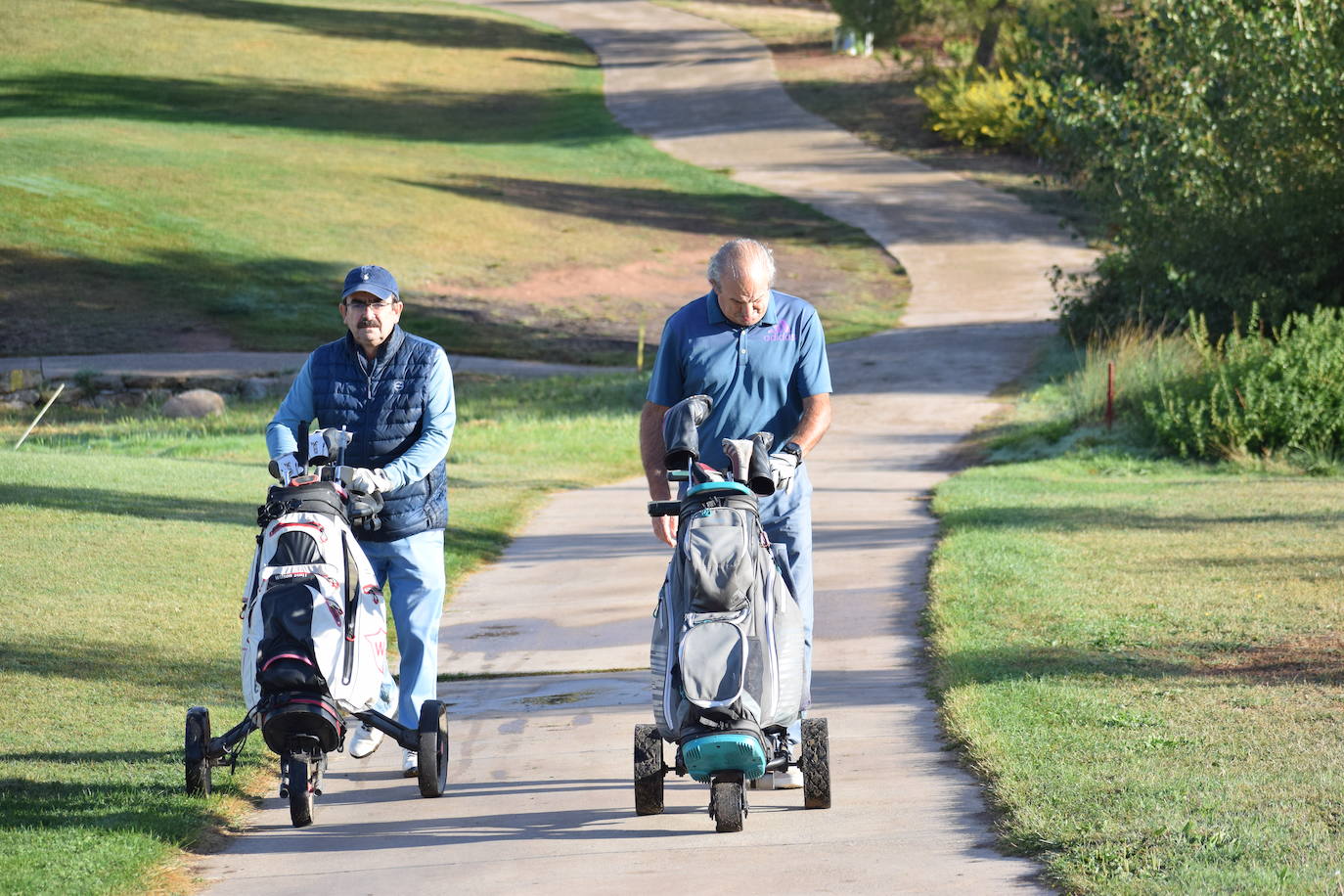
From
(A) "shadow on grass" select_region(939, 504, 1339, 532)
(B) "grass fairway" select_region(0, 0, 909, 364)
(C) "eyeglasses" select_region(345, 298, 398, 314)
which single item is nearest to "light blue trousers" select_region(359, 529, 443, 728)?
(C) "eyeglasses" select_region(345, 298, 398, 314)

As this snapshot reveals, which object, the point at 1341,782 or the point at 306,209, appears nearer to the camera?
the point at 1341,782

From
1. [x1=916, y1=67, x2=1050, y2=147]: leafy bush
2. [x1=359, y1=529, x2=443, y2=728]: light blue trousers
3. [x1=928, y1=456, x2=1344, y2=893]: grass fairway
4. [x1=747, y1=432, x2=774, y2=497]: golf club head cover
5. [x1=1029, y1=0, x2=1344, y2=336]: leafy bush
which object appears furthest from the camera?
[x1=916, y1=67, x2=1050, y2=147]: leafy bush

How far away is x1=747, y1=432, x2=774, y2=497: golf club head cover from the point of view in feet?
18.6

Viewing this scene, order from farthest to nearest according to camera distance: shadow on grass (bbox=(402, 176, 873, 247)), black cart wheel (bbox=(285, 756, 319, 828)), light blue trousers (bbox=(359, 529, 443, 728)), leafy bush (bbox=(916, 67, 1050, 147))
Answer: leafy bush (bbox=(916, 67, 1050, 147)) → shadow on grass (bbox=(402, 176, 873, 247)) → light blue trousers (bbox=(359, 529, 443, 728)) → black cart wheel (bbox=(285, 756, 319, 828))

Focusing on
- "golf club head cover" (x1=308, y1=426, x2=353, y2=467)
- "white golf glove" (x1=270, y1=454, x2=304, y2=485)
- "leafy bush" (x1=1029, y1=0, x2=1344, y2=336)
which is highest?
"leafy bush" (x1=1029, y1=0, x2=1344, y2=336)

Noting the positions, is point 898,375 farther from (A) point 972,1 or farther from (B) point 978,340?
(A) point 972,1

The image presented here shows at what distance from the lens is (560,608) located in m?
10.3

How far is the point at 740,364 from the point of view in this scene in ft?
19.9

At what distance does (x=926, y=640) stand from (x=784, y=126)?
44095mm

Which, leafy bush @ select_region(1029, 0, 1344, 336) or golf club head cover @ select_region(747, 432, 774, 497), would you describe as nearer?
golf club head cover @ select_region(747, 432, 774, 497)

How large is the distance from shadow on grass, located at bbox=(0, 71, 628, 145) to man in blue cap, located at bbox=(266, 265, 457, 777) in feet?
143

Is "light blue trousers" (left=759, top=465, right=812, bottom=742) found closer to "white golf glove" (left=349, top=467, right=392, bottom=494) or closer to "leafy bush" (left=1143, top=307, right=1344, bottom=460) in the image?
"white golf glove" (left=349, top=467, right=392, bottom=494)

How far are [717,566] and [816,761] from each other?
981mm

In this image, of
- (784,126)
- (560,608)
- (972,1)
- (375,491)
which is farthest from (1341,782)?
(784,126)
